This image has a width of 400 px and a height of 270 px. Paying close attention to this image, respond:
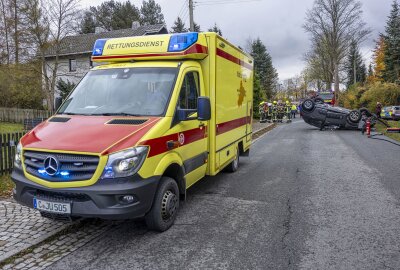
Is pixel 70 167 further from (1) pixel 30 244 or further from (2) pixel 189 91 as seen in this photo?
(2) pixel 189 91

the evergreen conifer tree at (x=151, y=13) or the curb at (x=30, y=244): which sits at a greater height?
the evergreen conifer tree at (x=151, y=13)

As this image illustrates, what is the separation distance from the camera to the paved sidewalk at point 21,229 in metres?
4.39

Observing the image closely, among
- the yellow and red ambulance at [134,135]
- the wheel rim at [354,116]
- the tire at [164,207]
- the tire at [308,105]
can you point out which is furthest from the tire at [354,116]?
the tire at [164,207]

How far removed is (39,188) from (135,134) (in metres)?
1.28

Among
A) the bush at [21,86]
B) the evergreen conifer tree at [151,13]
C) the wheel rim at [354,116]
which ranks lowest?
the wheel rim at [354,116]

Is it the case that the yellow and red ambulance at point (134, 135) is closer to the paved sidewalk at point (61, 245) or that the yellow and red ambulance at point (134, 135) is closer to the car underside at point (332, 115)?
the paved sidewalk at point (61, 245)

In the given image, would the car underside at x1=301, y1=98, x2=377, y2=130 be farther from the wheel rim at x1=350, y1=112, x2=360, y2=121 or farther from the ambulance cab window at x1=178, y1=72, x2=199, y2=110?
the ambulance cab window at x1=178, y1=72, x2=199, y2=110

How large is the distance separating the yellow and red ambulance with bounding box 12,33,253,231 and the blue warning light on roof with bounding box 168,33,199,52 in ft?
0.05

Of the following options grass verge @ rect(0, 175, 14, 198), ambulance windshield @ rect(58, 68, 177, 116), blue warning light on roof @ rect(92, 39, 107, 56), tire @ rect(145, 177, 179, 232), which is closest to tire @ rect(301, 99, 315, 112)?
blue warning light on roof @ rect(92, 39, 107, 56)

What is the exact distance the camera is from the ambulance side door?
5207 millimetres

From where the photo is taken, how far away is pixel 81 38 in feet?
144

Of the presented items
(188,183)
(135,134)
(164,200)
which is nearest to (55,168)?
(135,134)

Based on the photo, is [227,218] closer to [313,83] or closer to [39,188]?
[39,188]

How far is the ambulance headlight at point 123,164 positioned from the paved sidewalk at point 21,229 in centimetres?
144
